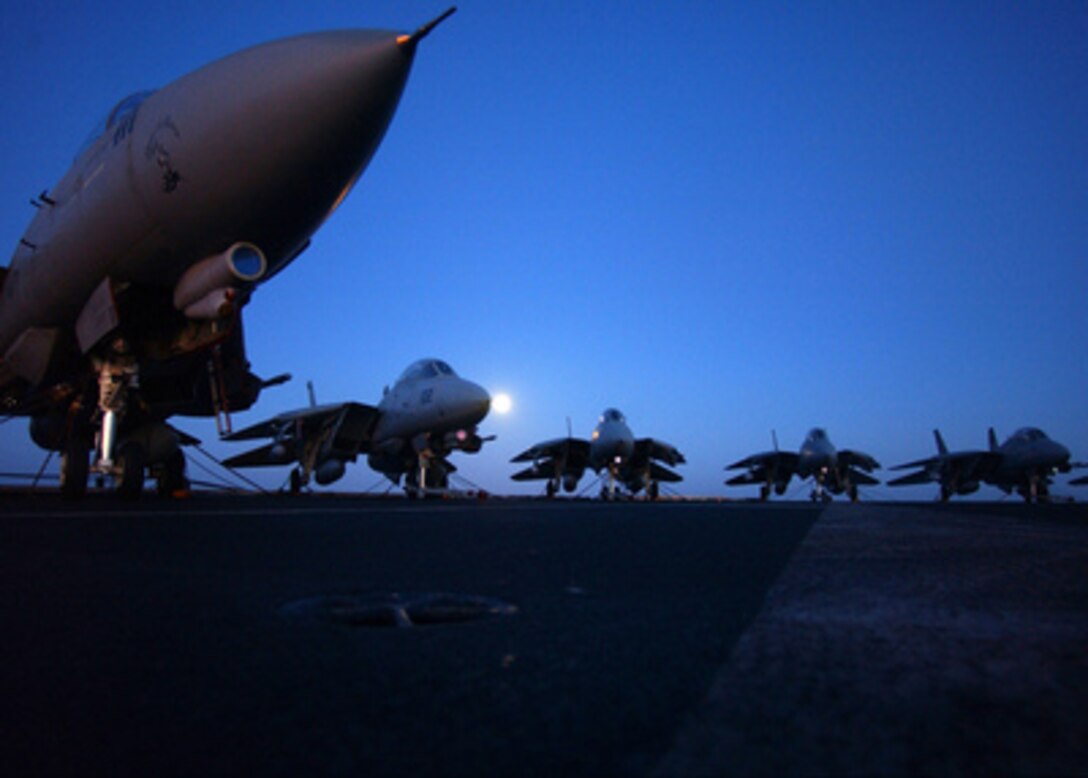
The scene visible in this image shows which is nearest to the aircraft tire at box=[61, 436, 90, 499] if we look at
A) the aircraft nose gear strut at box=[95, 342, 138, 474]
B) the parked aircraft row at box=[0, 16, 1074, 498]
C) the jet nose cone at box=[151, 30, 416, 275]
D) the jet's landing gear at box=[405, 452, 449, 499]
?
the parked aircraft row at box=[0, 16, 1074, 498]

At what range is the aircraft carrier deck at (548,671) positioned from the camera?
1.85 feet

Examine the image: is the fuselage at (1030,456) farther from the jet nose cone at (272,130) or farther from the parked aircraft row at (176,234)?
the jet nose cone at (272,130)

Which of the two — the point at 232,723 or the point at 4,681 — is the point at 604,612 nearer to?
the point at 232,723

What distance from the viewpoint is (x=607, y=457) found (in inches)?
877

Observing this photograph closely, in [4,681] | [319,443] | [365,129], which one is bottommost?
[4,681]

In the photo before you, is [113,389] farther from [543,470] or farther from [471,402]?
[543,470]

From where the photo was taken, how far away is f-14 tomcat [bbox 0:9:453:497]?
5.00 m

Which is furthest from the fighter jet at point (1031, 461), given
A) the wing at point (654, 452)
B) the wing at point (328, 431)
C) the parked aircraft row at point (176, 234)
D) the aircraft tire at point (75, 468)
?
the aircraft tire at point (75, 468)

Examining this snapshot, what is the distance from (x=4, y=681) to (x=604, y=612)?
3.12 feet

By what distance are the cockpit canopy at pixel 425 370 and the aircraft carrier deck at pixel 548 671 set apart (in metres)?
14.0

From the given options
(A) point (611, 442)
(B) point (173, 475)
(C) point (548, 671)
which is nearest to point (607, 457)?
(A) point (611, 442)

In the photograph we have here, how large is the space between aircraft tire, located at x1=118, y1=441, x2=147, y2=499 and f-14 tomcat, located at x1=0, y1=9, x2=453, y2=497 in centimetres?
2

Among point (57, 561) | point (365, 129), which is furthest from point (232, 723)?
point (365, 129)

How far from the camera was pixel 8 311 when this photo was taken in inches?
319
